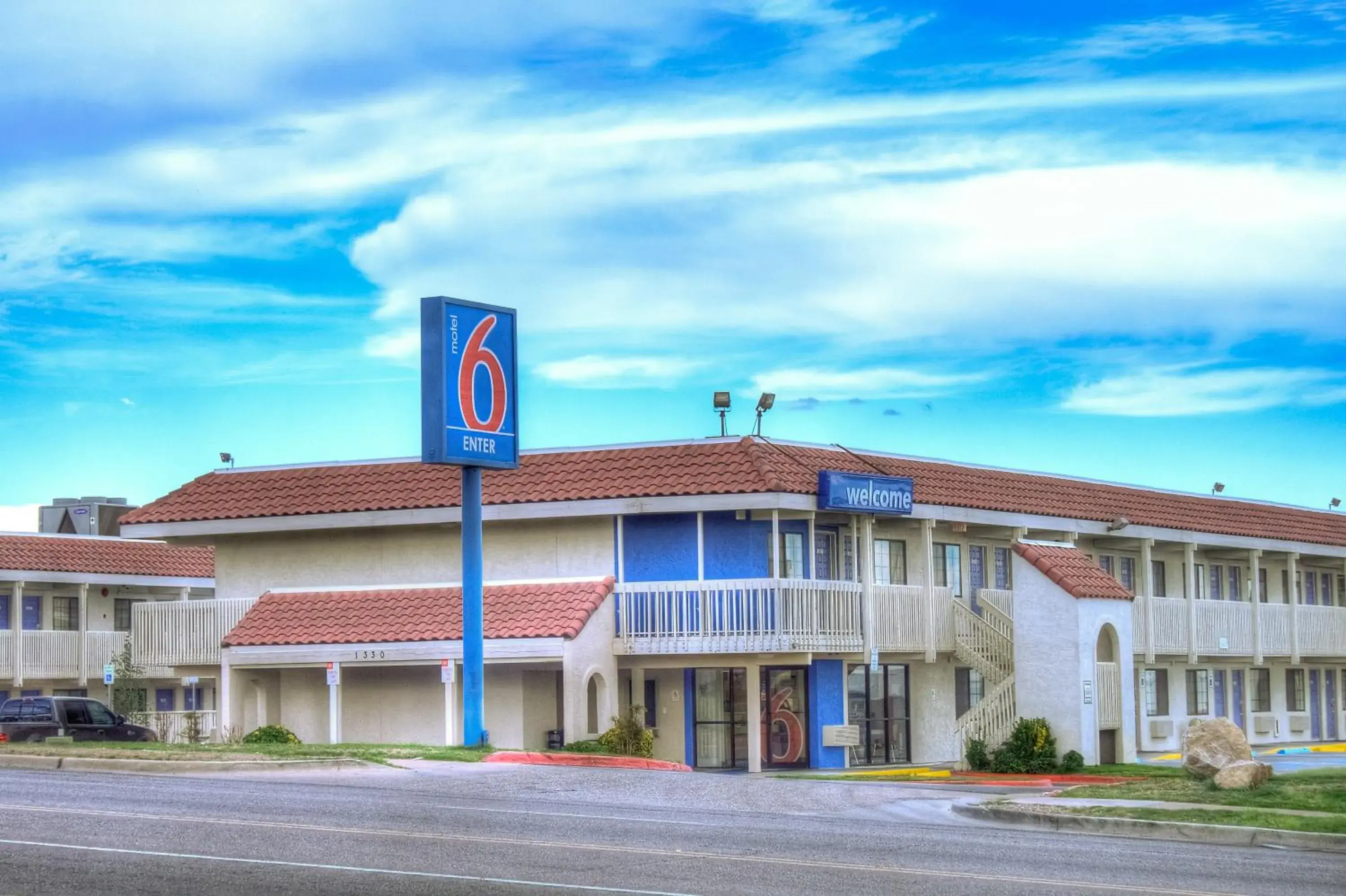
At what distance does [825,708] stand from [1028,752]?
467cm

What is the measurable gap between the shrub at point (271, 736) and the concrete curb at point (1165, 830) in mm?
16675

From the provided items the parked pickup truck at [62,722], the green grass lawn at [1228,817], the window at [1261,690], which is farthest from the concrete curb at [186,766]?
the window at [1261,690]

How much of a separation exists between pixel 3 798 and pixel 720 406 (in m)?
20.4

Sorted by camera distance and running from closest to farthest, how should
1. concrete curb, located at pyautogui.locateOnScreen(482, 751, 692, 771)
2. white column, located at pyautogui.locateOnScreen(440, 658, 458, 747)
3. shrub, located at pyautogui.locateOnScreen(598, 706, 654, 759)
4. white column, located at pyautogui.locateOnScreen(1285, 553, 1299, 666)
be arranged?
1. concrete curb, located at pyautogui.locateOnScreen(482, 751, 692, 771)
2. shrub, located at pyautogui.locateOnScreen(598, 706, 654, 759)
3. white column, located at pyautogui.locateOnScreen(440, 658, 458, 747)
4. white column, located at pyautogui.locateOnScreen(1285, 553, 1299, 666)

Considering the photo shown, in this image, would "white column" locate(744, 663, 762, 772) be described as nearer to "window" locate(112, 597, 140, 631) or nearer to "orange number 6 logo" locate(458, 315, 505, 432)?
"orange number 6 logo" locate(458, 315, 505, 432)

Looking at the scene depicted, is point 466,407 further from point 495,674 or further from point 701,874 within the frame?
point 701,874

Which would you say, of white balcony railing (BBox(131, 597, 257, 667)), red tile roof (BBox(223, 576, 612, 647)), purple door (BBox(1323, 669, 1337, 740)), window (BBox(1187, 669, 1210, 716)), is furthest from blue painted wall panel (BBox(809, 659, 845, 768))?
purple door (BBox(1323, 669, 1337, 740))

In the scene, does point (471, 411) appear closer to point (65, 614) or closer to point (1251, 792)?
point (1251, 792)

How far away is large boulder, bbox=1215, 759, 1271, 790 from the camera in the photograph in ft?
77.3

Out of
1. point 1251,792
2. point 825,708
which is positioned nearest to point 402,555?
point 825,708

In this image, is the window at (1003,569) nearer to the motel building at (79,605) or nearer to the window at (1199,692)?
the window at (1199,692)

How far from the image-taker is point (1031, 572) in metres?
34.1

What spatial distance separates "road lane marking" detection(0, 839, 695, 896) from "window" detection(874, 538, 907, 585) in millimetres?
23473

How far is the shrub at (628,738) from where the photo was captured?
33.2 m
